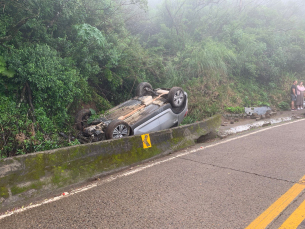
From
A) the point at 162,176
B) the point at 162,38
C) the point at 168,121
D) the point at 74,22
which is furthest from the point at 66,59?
the point at 162,38

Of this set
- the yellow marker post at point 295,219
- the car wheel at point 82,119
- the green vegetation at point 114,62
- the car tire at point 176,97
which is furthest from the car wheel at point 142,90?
the yellow marker post at point 295,219

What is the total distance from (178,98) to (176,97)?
0.10m

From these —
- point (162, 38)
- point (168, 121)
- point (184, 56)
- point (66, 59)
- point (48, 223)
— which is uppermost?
point (162, 38)

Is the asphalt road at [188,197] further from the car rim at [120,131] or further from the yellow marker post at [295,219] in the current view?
the car rim at [120,131]

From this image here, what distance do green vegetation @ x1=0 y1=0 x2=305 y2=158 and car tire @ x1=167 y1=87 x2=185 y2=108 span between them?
8.74ft

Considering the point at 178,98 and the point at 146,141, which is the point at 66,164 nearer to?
the point at 146,141

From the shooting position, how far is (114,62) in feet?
29.0

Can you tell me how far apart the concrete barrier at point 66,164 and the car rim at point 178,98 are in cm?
197

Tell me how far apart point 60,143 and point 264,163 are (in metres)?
4.48

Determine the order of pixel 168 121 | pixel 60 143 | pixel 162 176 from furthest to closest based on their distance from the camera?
pixel 168 121 < pixel 60 143 < pixel 162 176

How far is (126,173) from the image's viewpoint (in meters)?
4.44

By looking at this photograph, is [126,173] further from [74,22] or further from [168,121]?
[74,22]

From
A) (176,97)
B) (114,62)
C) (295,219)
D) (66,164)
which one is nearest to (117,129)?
(66,164)

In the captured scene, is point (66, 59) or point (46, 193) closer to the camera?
point (46, 193)
